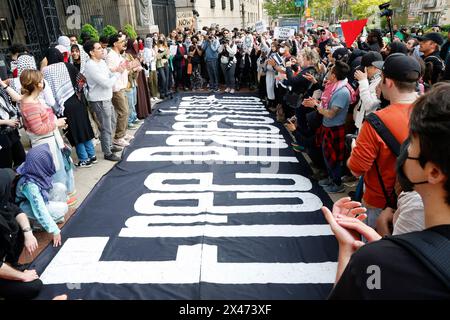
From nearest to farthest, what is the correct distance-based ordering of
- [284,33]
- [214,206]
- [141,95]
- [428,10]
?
1. [214,206]
2. [141,95]
3. [284,33]
4. [428,10]

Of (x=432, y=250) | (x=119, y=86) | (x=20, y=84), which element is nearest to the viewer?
(x=432, y=250)

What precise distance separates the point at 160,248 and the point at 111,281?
0.57 meters

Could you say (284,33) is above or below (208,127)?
above

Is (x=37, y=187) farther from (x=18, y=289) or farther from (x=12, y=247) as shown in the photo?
(x=18, y=289)

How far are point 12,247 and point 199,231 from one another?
5.56 ft

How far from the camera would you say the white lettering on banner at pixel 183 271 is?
291 centimetres

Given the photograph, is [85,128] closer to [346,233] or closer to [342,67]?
[342,67]

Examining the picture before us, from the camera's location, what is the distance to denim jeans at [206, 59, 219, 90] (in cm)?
1043

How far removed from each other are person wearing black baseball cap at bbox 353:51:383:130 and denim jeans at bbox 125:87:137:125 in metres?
4.65

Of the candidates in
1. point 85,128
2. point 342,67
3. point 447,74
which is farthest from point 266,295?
point 85,128

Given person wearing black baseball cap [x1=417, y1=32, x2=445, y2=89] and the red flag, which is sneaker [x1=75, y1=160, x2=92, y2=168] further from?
the red flag

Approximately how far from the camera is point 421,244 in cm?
90

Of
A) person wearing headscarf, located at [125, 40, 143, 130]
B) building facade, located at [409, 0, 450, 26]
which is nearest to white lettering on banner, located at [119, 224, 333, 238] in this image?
person wearing headscarf, located at [125, 40, 143, 130]

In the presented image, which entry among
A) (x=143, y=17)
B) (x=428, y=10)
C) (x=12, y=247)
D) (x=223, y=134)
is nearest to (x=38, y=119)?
(x=12, y=247)
